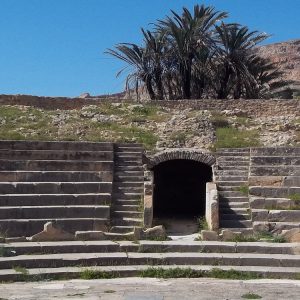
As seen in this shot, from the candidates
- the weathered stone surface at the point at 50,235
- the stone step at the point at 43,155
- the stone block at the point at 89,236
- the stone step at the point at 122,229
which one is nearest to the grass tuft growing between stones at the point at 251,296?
the stone block at the point at 89,236

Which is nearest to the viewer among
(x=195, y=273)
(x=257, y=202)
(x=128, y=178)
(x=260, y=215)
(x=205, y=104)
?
(x=195, y=273)

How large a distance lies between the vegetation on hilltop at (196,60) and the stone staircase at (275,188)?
1321cm

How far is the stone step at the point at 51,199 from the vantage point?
1271 cm

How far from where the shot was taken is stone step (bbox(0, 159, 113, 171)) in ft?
47.8

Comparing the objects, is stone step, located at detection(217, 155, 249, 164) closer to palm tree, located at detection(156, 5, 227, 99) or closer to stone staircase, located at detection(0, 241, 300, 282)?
stone staircase, located at detection(0, 241, 300, 282)

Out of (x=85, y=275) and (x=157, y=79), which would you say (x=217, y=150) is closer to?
(x=85, y=275)

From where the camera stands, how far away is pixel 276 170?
48.9 ft

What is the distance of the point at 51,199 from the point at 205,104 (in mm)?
11674

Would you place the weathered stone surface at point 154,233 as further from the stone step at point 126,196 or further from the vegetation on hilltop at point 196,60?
the vegetation on hilltop at point 196,60

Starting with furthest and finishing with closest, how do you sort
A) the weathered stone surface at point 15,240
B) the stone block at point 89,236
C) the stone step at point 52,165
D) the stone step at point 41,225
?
the stone step at point 52,165 < the stone step at point 41,225 < the stone block at point 89,236 < the weathered stone surface at point 15,240

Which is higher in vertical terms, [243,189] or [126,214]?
[243,189]

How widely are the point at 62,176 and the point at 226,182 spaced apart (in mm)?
4119

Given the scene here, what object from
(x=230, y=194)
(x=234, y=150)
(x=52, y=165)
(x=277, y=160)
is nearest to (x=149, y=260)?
(x=230, y=194)

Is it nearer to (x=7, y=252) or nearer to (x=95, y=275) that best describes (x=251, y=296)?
(x=95, y=275)
